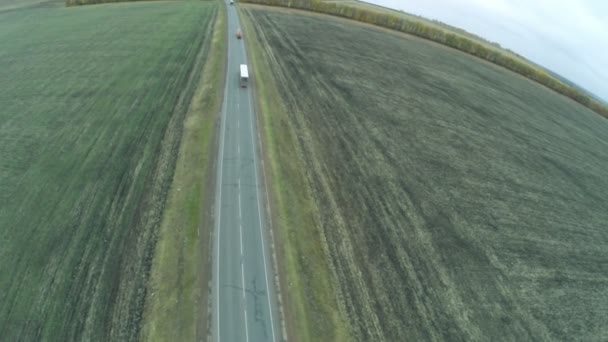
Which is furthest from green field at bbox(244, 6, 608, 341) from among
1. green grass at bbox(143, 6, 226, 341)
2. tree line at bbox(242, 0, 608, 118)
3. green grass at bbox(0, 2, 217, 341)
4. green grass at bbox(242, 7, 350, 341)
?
tree line at bbox(242, 0, 608, 118)

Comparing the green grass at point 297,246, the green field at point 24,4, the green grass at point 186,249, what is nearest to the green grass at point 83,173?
the green grass at point 186,249

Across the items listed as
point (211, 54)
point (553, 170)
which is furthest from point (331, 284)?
point (211, 54)

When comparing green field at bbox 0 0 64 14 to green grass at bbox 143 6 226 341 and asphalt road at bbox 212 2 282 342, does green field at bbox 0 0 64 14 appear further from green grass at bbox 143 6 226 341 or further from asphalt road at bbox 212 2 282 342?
asphalt road at bbox 212 2 282 342

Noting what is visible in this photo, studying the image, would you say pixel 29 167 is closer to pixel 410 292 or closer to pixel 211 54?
pixel 211 54

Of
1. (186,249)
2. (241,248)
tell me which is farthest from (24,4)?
(241,248)

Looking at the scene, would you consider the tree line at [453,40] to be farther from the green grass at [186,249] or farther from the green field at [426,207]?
the green grass at [186,249]

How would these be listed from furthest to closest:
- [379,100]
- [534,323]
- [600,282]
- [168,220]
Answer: [379,100] < [600,282] < [168,220] < [534,323]
